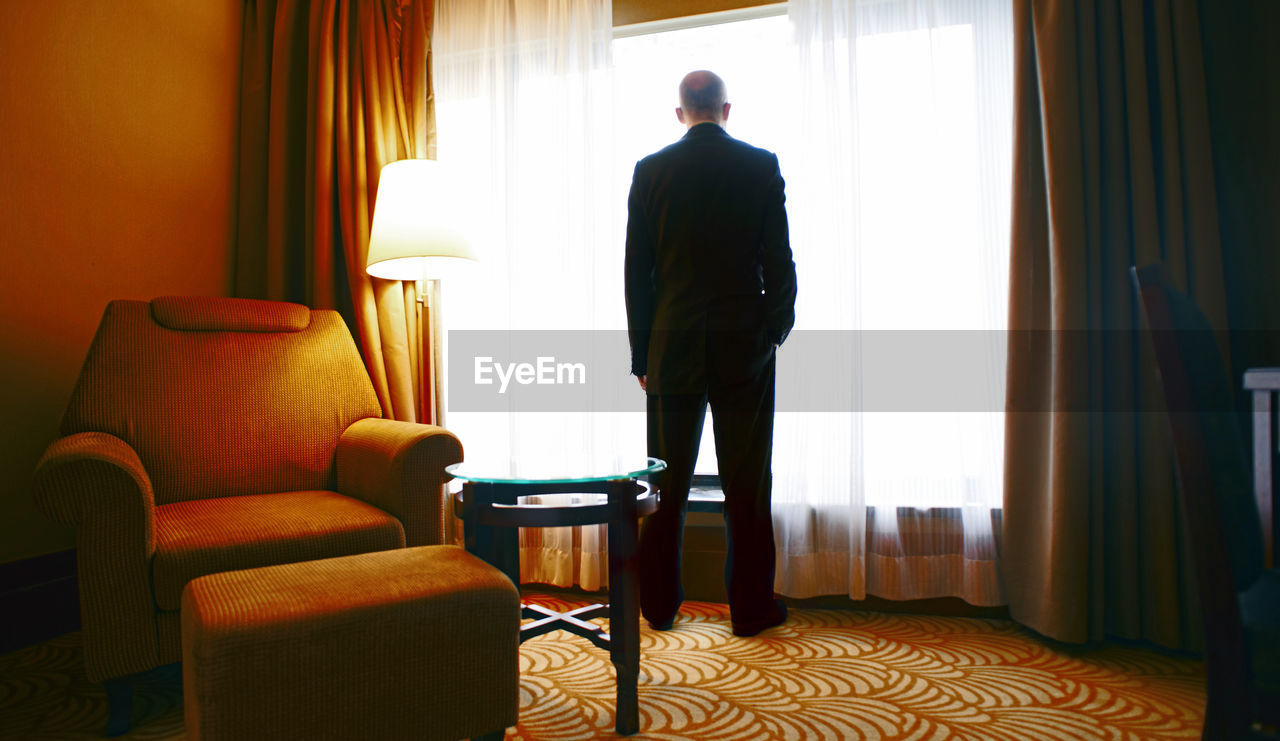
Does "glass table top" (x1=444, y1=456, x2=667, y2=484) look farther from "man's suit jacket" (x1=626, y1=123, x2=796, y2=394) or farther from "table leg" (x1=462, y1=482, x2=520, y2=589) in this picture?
"man's suit jacket" (x1=626, y1=123, x2=796, y2=394)

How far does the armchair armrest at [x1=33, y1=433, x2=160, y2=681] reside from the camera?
1395 mm

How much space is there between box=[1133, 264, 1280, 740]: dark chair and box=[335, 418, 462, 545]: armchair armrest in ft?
4.83

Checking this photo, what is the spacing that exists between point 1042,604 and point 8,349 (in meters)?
3.02

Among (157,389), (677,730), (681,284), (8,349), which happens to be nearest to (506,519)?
(677,730)

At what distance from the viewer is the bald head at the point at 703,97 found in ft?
6.27

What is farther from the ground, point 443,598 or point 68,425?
point 68,425

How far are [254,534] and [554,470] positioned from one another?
0.68 metres

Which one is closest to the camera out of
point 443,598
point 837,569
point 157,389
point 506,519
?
point 443,598

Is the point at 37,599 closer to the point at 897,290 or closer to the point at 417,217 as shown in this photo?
the point at 417,217

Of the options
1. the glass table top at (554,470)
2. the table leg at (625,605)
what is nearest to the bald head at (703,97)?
the glass table top at (554,470)

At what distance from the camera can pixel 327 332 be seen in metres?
2.29

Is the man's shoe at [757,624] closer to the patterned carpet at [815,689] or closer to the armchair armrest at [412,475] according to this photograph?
the patterned carpet at [815,689]

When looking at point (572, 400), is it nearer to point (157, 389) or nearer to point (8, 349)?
point (157, 389)

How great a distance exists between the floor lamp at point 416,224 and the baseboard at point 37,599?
1.27m
